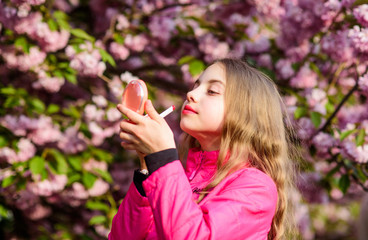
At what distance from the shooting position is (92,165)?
322 cm

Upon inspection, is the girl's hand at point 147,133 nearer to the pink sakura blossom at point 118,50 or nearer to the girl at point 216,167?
the girl at point 216,167

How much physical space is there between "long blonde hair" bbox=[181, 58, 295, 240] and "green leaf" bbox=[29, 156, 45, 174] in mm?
1715

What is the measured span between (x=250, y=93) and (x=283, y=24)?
2.07 meters

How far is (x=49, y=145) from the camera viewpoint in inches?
131

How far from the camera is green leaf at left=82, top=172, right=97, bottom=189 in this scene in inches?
118

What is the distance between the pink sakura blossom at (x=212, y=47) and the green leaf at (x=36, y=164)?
56.8 inches

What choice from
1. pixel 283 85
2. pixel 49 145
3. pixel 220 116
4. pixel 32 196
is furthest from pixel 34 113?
pixel 220 116

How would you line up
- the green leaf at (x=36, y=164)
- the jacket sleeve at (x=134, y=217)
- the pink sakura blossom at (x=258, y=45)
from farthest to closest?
the pink sakura blossom at (x=258, y=45)
the green leaf at (x=36, y=164)
the jacket sleeve at (x=134, y=217)

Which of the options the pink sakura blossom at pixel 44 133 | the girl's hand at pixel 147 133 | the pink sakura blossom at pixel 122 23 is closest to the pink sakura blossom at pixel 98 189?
the pink sakura blossom at pixel 44 133

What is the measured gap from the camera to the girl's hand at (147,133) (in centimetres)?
125

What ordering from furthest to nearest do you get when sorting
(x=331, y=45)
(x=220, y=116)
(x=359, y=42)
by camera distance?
(x=331, y=45)
(x=359, y=42)
(x=220, y=116)

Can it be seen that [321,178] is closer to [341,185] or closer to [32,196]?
[341,185]

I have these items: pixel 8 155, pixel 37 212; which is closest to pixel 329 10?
pixel 8 155

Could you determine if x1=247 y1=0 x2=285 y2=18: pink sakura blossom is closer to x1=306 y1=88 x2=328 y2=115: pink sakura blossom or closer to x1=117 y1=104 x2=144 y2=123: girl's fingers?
x1=306 y1=88 x2=328 y2=115: pink sakura blossom
